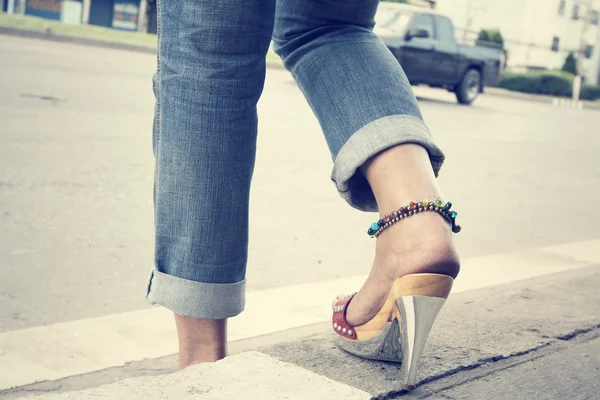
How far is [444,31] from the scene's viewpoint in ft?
47.5

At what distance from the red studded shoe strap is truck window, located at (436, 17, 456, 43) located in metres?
13.2

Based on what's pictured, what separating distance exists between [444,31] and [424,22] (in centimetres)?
67

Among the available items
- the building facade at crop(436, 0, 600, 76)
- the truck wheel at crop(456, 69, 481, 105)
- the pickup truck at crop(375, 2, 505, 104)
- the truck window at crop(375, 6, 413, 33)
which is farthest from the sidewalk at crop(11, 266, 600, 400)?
the building facade at crop(436, 0, 600, 76)

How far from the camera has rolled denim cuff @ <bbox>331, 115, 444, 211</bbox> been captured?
1.31 metres

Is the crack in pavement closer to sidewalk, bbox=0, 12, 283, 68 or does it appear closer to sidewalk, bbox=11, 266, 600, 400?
sidewalk, bbox=11, 266, 600, 400

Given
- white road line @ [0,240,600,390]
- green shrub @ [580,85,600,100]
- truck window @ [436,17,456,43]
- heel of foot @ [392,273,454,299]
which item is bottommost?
green shrub @ [580,85,600,100]

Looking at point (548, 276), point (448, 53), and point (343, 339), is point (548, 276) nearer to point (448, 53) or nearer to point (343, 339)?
point (343, 339)

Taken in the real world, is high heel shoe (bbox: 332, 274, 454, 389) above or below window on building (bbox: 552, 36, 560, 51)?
below

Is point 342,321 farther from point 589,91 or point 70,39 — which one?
point 589,91

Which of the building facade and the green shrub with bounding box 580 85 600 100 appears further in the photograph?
the building facade

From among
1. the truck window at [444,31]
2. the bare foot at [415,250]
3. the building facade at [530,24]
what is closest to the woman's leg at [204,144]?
the bare foot at [415,250]

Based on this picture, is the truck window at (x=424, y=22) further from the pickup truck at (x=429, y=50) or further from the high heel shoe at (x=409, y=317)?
the high heel shoe at (x=409, y=317)

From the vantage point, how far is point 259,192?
12.5ft

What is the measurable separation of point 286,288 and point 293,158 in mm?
2600
